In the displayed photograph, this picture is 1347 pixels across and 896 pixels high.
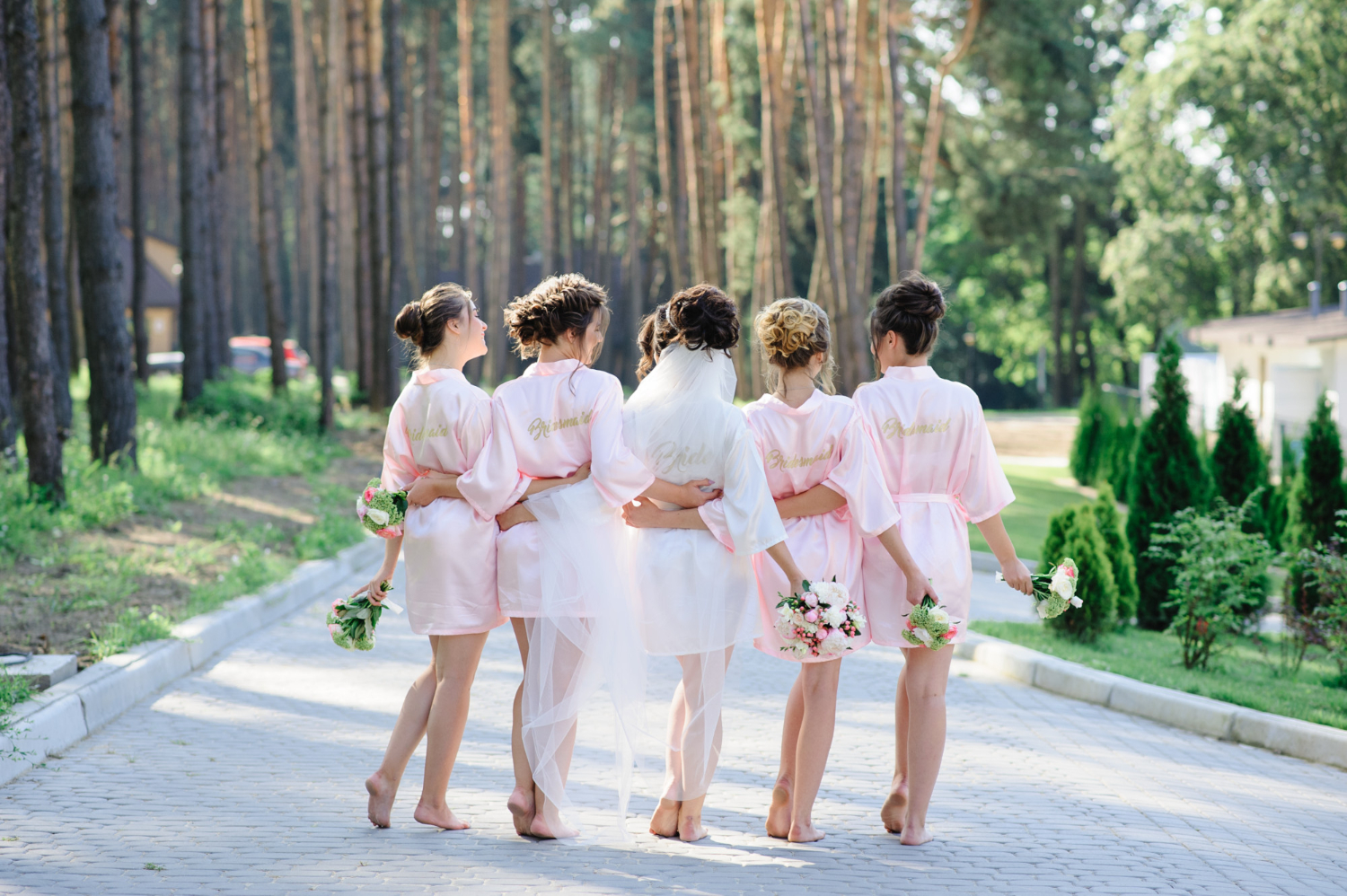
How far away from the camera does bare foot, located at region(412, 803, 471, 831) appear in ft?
15.2

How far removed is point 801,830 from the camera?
461 centimetres

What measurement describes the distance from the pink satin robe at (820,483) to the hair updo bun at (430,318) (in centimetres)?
121

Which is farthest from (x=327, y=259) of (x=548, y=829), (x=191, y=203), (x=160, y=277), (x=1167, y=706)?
(x=160, y=277)

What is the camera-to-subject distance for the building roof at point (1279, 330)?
26.6 m

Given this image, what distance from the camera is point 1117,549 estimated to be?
1027 centimetres

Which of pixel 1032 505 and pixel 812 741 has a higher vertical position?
pixel 812 741

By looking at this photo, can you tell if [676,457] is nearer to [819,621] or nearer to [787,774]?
[819,621]

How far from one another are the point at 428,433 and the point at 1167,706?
515 cm

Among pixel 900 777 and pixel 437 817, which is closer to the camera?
pixel 437 817

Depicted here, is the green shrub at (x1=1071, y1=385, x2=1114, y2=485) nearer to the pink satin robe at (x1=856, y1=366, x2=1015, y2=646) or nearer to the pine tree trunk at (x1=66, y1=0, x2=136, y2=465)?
the pine tree trunk at (x1=66, y1=0, x2=136, y2=465)

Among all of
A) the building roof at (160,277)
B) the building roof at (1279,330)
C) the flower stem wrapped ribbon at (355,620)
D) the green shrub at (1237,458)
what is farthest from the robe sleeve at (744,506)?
the building roof at (160,277)

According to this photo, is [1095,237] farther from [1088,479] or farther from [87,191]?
[87,191]

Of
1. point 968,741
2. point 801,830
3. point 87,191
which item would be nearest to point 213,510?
point 87,191

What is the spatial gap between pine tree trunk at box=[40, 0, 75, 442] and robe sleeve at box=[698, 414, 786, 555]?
41.6 ft
